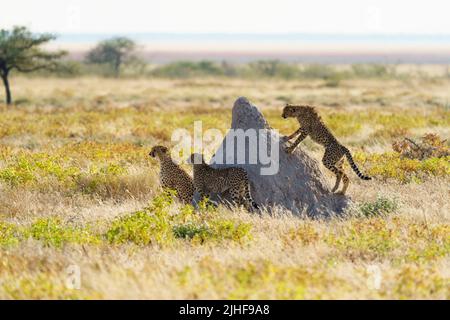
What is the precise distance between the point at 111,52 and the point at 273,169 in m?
57.6

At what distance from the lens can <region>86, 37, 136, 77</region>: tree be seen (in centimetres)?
6481

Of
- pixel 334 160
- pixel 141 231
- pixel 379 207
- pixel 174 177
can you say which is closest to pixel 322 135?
pixel 334 160

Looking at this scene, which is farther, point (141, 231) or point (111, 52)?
point (111, 52)

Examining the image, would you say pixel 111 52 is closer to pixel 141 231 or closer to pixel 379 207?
pixel 379 207

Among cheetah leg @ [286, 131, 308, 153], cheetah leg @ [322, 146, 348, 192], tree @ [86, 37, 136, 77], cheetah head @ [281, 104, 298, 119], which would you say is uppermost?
cheetah head @ [281, 104, 298, 119]

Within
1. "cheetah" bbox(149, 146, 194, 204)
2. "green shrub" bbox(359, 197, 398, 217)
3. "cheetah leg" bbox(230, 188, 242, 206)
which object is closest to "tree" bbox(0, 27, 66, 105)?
"cheetah" bbox(149, 146, 194, 204)

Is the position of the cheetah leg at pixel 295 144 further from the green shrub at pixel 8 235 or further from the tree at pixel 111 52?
the tree at pixel 111 52

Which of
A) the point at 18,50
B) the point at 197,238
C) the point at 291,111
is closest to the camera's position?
the point at 197,238

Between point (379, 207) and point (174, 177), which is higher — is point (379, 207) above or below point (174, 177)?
below

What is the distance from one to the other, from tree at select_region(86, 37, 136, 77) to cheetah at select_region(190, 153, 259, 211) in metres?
56.7

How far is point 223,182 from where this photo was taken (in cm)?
881

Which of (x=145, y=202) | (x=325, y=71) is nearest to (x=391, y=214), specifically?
(x=145, y=202)

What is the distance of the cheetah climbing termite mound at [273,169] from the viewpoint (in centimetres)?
893

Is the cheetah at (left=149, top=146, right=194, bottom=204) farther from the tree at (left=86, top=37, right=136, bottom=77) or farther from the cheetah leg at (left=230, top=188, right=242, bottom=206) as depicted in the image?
the tree at (left=86, top=37, right=136, bottom=77)
